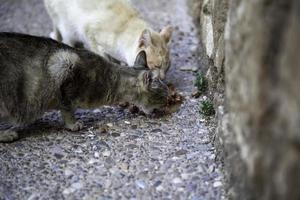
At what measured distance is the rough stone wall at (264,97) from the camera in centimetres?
196

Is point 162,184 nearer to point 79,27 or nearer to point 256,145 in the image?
point 256,145

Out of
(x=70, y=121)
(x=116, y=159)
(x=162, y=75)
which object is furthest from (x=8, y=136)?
(x=162, y=75)

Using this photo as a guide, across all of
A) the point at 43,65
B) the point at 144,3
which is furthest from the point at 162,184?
the point at 144,3

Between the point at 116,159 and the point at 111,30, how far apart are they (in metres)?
2.01

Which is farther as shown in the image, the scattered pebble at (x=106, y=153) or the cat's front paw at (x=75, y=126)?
the cat's front paw at (x=75, y=126)

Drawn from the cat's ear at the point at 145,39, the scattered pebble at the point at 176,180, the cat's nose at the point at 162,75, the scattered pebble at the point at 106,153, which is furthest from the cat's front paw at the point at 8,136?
the cat's ear at the point at 145,39

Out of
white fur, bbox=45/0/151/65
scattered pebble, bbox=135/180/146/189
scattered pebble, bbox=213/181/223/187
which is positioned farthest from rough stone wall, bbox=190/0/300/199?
white fur, bbox=45/0/151/65

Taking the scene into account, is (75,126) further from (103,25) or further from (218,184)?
(103,25)

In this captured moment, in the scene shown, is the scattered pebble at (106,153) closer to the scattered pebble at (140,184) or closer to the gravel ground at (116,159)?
the gravel ground at (116,159)

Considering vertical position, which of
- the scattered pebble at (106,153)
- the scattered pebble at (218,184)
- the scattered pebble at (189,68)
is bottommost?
the scattered pebble at (218,184)

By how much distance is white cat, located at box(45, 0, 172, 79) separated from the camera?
503 centimetres

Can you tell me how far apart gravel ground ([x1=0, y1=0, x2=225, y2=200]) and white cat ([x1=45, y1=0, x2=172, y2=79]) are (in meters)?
0.65

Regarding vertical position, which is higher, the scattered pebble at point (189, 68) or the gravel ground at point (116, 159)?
the scattered pebble at point (189, 68)

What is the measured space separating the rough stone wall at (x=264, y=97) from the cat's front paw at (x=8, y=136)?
180 centimetres
